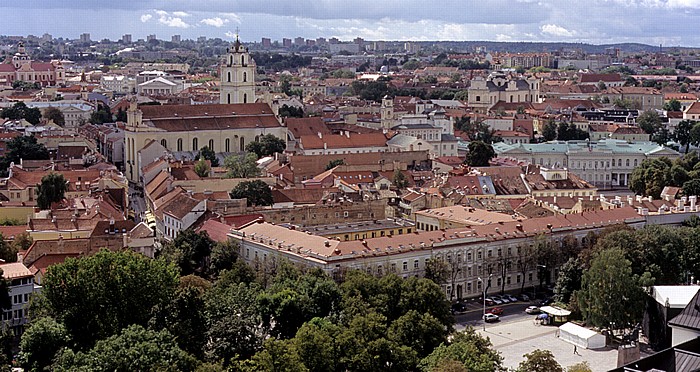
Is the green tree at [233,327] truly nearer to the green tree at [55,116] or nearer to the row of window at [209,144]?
the row of window at [209,144]

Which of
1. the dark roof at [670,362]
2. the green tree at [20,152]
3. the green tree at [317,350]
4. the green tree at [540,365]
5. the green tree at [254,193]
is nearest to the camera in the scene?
the dark roof at [670,362]

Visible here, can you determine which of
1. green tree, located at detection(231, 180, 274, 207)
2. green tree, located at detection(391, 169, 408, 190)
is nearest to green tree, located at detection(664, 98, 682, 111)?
green tree, located at detection(391, 169, 408, 190)

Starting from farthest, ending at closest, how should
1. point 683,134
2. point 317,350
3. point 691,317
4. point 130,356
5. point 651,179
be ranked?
point 683,134 < point 651,179 < point 691,317 < point 317,350 < point 130,356

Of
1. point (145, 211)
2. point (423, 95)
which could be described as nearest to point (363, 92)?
point (423, 95)

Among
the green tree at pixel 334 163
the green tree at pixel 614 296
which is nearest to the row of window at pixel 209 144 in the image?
the green tree at pixel 334 163

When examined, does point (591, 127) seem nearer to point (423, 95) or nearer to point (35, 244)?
point (423, 95)

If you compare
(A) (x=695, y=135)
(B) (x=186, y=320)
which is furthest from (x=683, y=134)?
(B) (x=186, y=320)

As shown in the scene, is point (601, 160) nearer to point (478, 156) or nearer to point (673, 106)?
point (478, 156)
